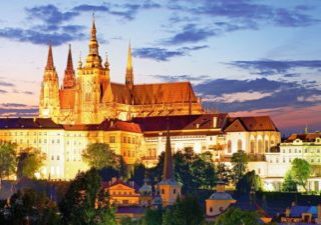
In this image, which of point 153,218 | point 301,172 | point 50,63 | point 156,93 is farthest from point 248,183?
point 50,63

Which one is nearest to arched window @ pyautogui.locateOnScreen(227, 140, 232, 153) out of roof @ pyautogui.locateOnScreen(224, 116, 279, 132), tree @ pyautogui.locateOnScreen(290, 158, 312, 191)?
roof @ pyautogui.locateOnScreen(224, 116, 279, 132)

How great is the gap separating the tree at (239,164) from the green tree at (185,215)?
58.6 metres

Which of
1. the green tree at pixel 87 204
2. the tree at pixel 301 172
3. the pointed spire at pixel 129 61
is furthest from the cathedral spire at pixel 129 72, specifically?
the green tree at pixel 87 204

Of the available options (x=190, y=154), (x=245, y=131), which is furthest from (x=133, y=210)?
(x=245, y=131)

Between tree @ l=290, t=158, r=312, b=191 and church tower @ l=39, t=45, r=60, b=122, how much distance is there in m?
45.0

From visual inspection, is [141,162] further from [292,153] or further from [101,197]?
[101,197]

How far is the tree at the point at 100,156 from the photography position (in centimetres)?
15000

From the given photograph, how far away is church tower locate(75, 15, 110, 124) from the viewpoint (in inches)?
6693

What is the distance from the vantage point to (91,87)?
17188cm

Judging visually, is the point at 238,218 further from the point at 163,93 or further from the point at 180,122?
the point at 163,93

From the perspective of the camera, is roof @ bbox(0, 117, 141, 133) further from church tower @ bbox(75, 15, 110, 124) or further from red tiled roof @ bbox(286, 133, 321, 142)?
red tiled roof @ bbox(286, 133, 321, 142)

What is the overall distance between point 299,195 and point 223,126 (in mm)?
32487

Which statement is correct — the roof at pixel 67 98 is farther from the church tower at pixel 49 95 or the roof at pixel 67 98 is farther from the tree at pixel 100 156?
the tree at pixel 100 156

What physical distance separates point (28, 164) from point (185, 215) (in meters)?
68.8
